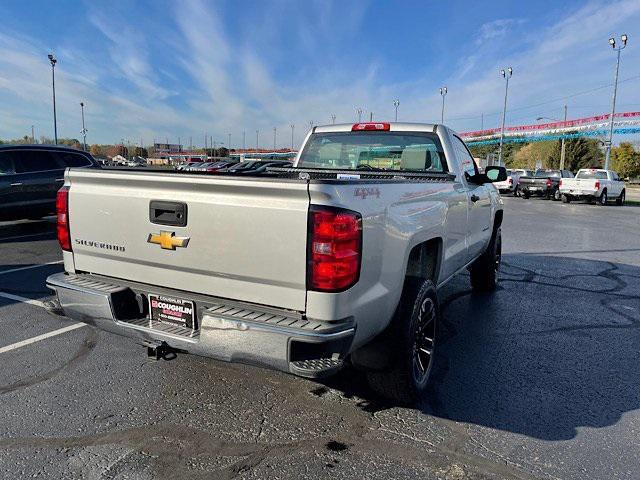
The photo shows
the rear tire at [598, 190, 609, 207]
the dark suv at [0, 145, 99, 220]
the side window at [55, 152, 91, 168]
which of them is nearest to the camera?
the dark suv at [0, 145, 99, 220]

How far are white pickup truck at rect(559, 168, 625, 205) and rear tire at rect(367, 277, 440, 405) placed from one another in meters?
22.9

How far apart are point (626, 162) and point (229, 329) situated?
7409 centimetres

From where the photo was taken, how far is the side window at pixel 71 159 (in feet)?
34.3

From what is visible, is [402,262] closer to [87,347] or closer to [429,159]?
[429,159]

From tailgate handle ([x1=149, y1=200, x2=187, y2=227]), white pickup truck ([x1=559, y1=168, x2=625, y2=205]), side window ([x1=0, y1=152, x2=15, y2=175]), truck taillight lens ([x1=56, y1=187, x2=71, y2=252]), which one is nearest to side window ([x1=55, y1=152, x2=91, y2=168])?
side window ([x1=0, y1=152, x2=15, y2=175])

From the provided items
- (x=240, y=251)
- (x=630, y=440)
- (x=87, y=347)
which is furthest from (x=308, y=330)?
(x=87, y=347)

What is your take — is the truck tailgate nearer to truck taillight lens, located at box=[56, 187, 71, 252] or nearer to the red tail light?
truck taillight lens, located at box=[56, 187, 71, 252]

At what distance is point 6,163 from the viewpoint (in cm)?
966

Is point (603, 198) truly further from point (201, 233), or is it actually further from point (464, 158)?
point (201, 233)

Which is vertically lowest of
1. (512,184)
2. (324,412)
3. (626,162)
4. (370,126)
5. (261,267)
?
(324,412)

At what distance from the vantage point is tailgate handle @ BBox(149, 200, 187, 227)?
2787 millimetres

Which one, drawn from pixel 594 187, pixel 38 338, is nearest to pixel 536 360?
pixel 38 338

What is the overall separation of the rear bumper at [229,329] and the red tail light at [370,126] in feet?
9.32

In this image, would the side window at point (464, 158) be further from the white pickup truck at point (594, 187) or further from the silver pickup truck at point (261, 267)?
the white pickup truck at point (594, 187)
